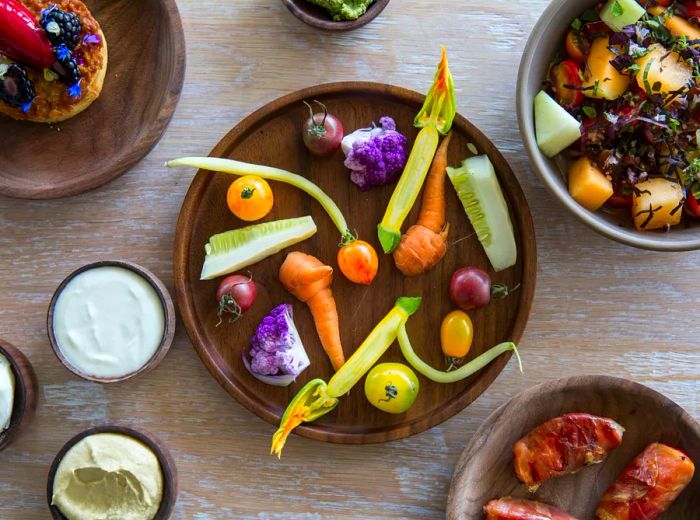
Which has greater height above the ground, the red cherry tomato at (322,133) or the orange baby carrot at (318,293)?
the red cherry tomato at (322,133)

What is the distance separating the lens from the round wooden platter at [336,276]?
204cm

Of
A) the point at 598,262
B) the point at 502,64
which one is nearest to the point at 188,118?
the point at 502,64

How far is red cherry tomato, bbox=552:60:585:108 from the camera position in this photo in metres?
1.91

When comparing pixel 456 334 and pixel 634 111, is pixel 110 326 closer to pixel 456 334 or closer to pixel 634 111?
pixel 456 334

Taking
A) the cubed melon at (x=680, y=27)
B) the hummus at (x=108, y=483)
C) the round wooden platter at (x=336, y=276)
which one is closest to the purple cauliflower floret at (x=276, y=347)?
the round wooden platter at (x=336, y=276)

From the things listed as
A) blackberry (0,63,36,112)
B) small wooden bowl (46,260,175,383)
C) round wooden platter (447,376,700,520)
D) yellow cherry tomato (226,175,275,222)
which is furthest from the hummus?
blackberry (0,63,36,112)

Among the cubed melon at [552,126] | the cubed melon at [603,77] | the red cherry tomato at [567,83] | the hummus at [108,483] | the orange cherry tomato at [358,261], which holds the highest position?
the cubed melon at [603,77]

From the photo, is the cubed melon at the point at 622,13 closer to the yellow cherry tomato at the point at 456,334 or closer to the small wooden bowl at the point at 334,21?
the small wooden bowl at the point at 334,21

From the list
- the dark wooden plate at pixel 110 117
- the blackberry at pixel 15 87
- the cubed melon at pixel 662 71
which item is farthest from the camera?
the dark wooden plate at pixel 110 117

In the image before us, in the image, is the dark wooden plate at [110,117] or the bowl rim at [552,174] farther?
the dark wooden plate at [110,117]

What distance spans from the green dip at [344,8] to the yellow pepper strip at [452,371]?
0.87m

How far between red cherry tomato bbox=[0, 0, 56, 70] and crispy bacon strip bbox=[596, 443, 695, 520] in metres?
1.97

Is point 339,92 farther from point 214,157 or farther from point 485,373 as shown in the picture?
point 485,373

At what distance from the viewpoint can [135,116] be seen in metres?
2.11
